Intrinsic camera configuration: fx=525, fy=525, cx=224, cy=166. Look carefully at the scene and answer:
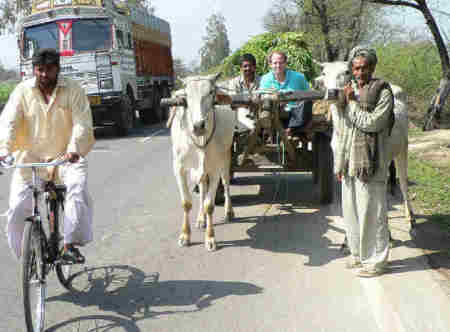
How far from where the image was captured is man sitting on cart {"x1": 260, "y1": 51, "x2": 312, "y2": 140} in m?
6.72

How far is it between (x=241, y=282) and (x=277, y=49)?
6.26 meters

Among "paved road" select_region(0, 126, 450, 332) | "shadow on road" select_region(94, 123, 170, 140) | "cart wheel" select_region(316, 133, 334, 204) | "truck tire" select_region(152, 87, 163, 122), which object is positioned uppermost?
"truck tire" select_region(152, 87, 163, 122)

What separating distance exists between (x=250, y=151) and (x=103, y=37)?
11267 millimetres

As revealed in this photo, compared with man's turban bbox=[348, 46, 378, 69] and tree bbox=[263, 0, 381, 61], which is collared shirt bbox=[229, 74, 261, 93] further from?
tree bbox=[263, 0, 381, 61]

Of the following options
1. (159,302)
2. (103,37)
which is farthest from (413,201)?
(103,37)

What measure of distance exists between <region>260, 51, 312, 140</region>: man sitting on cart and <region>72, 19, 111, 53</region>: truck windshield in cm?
1066

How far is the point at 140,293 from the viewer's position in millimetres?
4500

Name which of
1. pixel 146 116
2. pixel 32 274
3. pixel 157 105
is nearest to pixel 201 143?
pixel 32 274

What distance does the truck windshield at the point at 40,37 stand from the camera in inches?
645

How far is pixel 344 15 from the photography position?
26844 mm

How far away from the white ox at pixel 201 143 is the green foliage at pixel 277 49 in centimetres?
411

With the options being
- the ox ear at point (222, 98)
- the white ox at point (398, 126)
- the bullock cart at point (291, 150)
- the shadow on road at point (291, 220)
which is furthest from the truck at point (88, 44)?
the ox ear at point (222, 98)

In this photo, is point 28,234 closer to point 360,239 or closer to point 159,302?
point 159,302

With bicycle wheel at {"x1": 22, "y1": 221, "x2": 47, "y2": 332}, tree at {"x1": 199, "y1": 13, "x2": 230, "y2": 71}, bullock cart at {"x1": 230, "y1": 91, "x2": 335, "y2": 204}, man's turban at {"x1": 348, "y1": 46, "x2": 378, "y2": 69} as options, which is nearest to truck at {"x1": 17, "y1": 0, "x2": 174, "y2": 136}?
bullock cart at {"x1": 230, "y1": 91, "x2": 335, "y2": 204}
